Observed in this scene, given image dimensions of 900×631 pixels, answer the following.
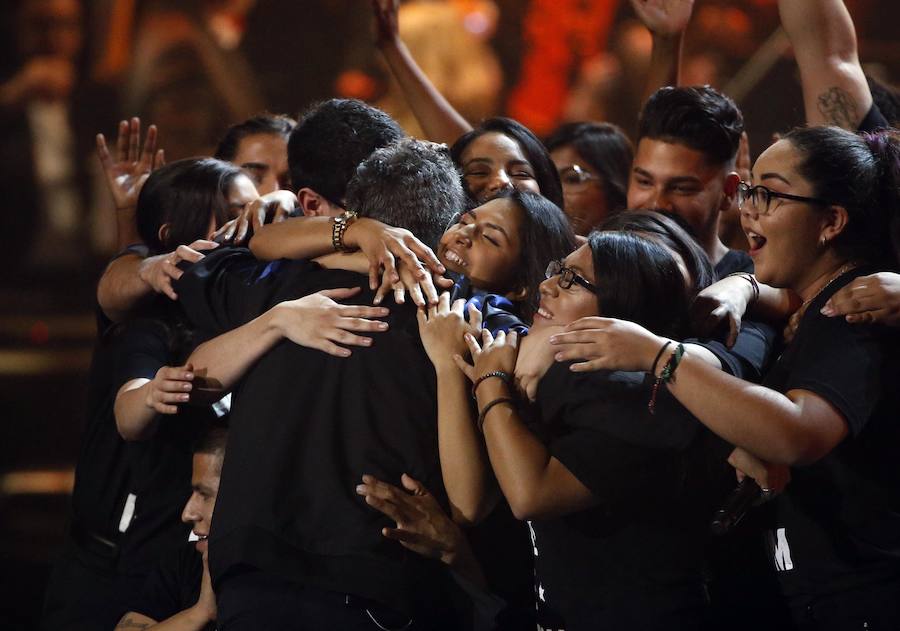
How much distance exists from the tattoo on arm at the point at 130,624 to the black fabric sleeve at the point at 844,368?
1.61 meters

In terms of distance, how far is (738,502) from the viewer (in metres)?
2.10

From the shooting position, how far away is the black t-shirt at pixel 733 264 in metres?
2.94

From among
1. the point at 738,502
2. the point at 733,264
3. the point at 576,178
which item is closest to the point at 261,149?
the point at 576,178

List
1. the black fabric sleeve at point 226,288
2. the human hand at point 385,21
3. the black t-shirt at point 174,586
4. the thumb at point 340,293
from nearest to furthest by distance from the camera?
the thumb at point 340,293 < the black fabric sleeve at point 226,288 < the black t-shirt at point 174,586 < the human hand at point 385,21

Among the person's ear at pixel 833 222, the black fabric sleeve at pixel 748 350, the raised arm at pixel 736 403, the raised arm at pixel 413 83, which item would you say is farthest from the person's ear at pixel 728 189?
the raised arm at pixel 736 403

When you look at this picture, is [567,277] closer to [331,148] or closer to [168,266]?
[331,148]

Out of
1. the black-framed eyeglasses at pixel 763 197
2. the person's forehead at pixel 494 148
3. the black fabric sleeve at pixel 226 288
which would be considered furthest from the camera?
the person's forehead at pixel 494 148

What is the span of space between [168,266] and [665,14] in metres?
1.77

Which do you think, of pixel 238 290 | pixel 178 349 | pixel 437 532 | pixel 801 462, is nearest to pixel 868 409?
pixel 801 462

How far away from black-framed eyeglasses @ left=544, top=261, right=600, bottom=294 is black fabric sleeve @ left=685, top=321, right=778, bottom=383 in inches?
9.0

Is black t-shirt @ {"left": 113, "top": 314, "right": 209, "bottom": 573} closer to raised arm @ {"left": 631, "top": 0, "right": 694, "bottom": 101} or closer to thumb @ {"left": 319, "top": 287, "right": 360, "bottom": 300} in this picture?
thumb @ {"left": 319, "top": 287, "right": 360, "bottom": 300}

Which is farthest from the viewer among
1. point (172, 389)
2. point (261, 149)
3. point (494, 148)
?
point (261, 149)

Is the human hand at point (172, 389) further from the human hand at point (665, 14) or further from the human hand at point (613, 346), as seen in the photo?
the human hand at point (665, 14)

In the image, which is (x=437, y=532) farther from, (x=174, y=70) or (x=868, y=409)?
(x=174, y=70)
